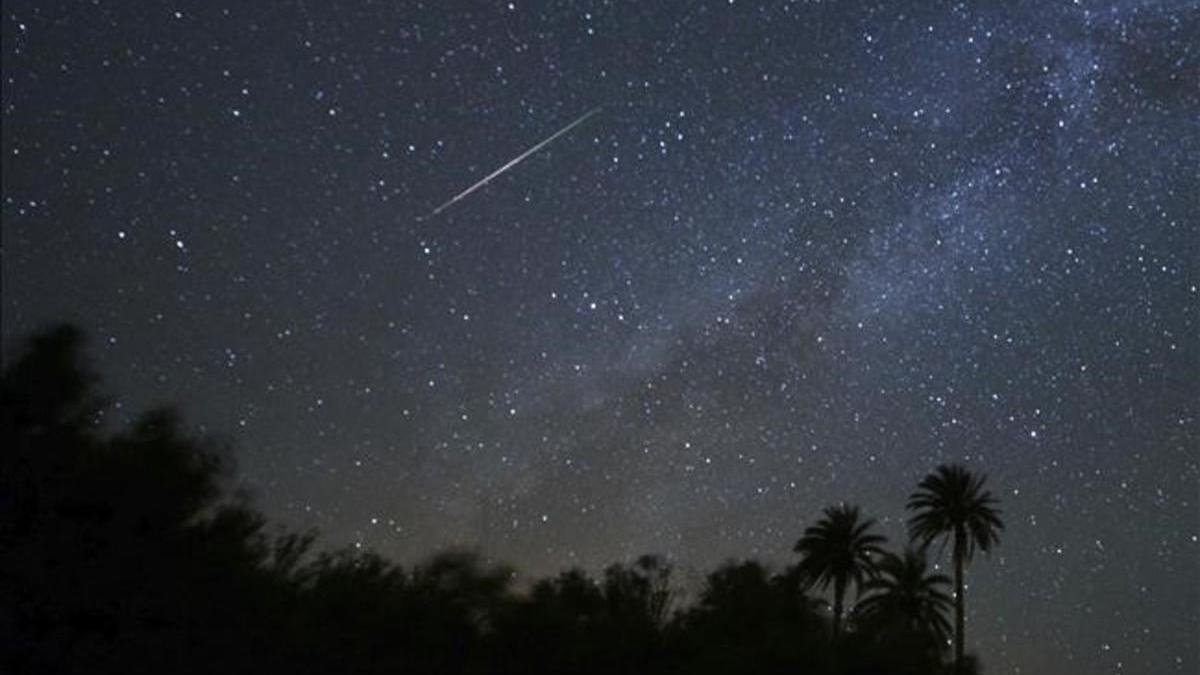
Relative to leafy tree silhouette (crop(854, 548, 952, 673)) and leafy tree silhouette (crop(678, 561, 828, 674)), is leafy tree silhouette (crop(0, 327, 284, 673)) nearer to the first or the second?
leafy tree silhouette (crop(678, 561, 828, 674))

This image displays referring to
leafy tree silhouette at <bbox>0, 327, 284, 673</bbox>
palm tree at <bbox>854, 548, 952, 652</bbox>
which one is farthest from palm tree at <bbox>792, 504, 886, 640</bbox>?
leafy tree silhouette at <bbox>0, 327, 284, 673</bbox>

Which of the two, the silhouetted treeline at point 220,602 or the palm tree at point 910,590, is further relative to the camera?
the palm tree at point 910,590

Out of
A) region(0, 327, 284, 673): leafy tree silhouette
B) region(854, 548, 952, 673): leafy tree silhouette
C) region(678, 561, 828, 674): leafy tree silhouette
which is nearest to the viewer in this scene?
region(0, 327, 284, 673): leafy tree silhouette

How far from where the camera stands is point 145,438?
23969 mm

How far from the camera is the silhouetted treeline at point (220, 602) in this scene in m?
21.3

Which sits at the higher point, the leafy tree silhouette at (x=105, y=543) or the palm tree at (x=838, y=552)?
the palm tree at (x=838, y=552)

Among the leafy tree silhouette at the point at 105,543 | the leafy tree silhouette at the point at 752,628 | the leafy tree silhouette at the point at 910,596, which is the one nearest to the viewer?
the leafy tree silhouette at the point at 105,543

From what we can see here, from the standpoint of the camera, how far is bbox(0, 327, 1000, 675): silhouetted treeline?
70.0ft

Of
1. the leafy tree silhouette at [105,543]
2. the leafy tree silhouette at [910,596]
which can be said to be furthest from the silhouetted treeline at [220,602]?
the leafy tree silhouette at [910,596]

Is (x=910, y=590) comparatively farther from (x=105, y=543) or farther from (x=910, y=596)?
(x=105, y=543)

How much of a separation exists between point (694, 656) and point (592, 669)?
2.57 meters

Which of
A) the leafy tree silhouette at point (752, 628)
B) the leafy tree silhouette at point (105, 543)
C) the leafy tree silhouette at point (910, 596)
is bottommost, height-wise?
the leafy tree silhouette at point (105, 543)

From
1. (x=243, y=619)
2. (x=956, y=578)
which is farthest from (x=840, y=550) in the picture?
(x=243, y=619)

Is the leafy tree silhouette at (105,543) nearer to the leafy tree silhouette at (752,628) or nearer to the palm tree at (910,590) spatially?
the leafy tree silhouette at (752,628)
